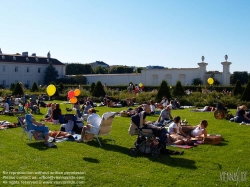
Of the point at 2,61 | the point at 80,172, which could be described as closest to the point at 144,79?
the point at 2,61

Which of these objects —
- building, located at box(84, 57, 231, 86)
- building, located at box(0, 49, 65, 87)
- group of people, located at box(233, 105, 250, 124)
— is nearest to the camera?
group of people, located at box(233, 105, 250, 124)

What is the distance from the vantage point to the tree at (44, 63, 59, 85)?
5753cm

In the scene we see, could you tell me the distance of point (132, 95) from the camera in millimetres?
26062

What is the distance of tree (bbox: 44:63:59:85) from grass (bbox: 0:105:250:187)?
161ft

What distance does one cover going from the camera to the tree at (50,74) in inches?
2265

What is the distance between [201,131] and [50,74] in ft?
166

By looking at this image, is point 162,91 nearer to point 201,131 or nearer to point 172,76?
point 172,76

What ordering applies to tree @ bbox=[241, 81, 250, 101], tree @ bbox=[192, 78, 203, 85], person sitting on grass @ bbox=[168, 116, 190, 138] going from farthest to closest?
tree @ bbox=[192, 78, 203, 85]
tree @ bbox=[241, 81, 250, 101]
person sitting on grass @ bbox=[168, 116, 190, 138]

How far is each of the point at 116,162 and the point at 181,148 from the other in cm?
225

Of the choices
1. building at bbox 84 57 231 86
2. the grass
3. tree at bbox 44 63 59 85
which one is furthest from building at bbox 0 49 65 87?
the grass

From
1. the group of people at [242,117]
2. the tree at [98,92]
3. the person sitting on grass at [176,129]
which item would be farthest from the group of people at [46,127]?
the tree at [98,92]

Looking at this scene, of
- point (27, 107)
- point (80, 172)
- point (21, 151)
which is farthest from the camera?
point (27, 107)

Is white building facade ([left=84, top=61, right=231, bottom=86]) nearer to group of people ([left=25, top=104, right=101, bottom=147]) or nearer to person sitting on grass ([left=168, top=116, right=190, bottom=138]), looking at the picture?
person sitting on grass ([left=168, top=116, right=190, bottom=138])

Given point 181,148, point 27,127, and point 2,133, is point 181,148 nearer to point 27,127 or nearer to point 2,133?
point 27,127
